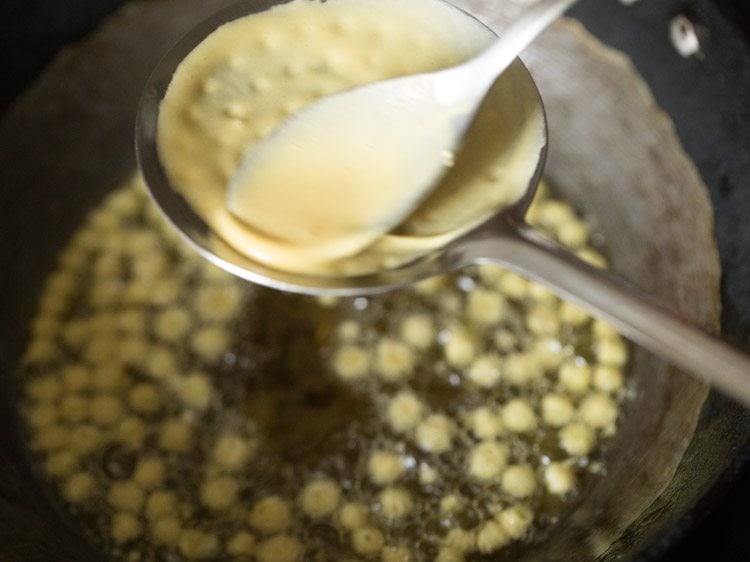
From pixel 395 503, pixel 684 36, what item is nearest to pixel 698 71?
pixel 684 36

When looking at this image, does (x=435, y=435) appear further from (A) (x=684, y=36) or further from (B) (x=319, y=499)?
(A) (x=684, y=36)

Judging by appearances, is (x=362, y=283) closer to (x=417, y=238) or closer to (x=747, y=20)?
(x=417, y=238)

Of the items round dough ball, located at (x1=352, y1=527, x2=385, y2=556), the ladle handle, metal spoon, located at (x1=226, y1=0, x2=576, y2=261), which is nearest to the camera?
the ladle handle

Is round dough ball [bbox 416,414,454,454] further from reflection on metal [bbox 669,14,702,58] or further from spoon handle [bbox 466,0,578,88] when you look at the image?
reflection on metal [bbox 669,14,702,58]

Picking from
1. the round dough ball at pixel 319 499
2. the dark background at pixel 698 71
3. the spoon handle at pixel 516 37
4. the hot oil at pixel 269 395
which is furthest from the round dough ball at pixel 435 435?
the spoon handle at pixel 516 37

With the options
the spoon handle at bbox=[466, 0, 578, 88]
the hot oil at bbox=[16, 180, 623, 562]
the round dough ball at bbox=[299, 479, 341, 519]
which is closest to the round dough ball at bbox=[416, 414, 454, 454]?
the hot oil at bbox=[16, 180, 623, 562]
